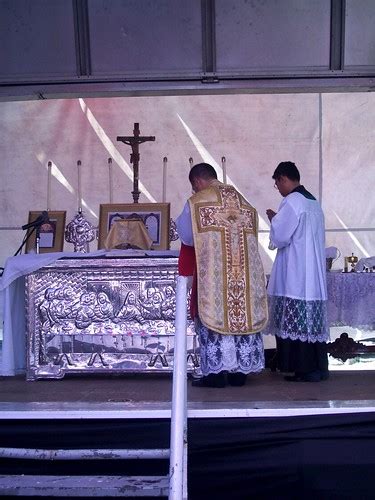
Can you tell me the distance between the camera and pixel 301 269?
5965 millimetres

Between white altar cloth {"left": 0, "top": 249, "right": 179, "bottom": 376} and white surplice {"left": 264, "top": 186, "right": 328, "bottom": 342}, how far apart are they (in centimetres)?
84

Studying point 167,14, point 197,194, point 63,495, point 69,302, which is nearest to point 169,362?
point 69,302

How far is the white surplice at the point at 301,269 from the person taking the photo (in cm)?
591

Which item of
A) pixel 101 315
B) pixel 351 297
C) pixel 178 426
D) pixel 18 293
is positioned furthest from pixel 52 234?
pixel 178 426

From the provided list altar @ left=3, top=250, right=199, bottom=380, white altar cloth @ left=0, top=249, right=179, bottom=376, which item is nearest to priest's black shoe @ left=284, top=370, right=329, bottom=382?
altar @ left=3, top=250, right=199, bottom=380

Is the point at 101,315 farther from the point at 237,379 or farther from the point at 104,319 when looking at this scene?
the point at 237,379

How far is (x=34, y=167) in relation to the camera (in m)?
9.36

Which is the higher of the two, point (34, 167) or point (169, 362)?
point (34, 167)

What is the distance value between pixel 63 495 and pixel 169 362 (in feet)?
8.74

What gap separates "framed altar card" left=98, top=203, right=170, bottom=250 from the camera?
259 inches

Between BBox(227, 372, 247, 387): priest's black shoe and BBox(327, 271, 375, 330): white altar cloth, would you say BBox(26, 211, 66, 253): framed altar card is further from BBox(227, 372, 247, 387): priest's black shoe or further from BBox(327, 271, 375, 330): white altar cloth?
BBox(327, 271, 375, 330): white altar cloth

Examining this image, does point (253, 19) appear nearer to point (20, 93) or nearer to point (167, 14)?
point (167, 14)

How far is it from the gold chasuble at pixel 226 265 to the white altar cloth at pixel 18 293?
24.5 inches

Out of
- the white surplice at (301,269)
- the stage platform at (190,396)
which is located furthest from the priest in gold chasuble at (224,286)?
the white surplice at (301,269)
